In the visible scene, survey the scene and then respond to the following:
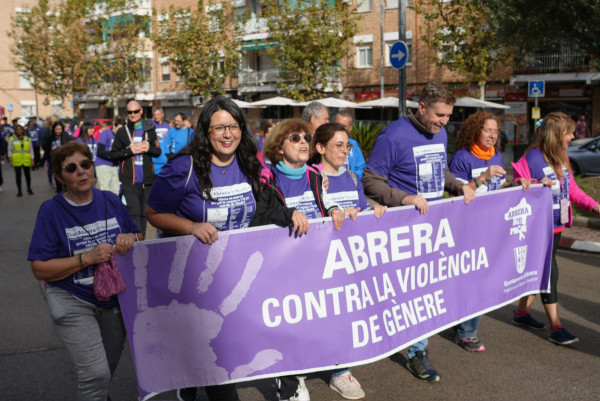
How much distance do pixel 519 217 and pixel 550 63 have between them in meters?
29.5

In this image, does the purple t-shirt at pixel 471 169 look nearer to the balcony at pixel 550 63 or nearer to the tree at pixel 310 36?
the balcony at pixel 550 63

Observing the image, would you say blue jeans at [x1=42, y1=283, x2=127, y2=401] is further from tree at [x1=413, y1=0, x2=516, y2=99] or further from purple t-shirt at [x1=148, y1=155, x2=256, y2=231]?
tree at [x1=413, y1=0, x2=516, y2=99]

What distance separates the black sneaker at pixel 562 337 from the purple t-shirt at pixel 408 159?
171 centimetres

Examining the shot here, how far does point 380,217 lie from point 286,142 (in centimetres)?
76

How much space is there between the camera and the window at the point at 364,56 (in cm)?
3762

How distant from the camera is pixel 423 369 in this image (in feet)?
15.8

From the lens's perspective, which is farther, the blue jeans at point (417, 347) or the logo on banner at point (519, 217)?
the logo on banner at point (519, 217)

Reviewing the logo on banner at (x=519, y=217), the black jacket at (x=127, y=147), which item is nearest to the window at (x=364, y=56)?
the black jacket at (x=127, y=147)

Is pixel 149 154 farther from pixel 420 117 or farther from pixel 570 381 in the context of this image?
pixel 570 381

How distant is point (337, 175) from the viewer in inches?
178

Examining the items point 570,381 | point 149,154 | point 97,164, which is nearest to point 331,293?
point 570,381

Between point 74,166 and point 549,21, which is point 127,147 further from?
point 549,21

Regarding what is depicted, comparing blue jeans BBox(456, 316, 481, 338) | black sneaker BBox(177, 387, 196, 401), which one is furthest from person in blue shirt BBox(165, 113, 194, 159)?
black sneaker BBox(177, 387, 196, 401)

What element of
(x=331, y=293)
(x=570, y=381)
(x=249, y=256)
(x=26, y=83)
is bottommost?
(x=570, y=381)
